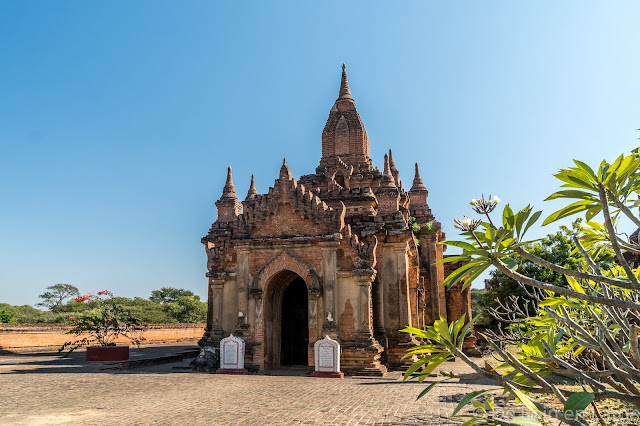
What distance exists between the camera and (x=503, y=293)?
26.8 m

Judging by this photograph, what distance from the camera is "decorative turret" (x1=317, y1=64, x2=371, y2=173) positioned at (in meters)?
25.2

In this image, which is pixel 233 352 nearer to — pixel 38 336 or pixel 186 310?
pixel 38 336

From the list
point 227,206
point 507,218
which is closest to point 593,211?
point 507,218

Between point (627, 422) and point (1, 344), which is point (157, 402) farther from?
point (1, 344)

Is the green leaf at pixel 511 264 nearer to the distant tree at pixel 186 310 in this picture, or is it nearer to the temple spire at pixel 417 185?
the temple spire at pixel 417 185

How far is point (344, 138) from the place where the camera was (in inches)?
1007

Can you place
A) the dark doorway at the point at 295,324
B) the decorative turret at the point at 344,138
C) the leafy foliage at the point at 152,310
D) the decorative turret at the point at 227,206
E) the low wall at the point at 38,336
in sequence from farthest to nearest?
1. the leafy foliage at the point at 152,310
2. the low wall at the point at 38,336
3. the decorative turret at the point at 227,206
4. the decorative turret at the point at 344,138
5. the dark doorway at the point at 295,324

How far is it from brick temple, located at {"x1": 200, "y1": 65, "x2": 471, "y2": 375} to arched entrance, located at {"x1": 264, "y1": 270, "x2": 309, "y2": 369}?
0.04 meters

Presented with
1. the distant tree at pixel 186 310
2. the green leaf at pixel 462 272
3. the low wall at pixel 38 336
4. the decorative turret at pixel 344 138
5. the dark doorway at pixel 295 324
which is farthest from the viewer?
the distant tree at pixel 186 310

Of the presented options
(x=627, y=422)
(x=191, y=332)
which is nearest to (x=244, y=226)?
(x=627, y=422)

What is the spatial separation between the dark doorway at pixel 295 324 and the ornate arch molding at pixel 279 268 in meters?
2.79

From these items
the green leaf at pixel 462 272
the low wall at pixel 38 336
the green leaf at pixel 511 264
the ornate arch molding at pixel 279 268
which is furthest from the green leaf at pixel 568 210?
the low wall at pixel 38 336

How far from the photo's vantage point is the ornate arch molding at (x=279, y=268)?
17.8 metres

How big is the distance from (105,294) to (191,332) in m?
22.6
